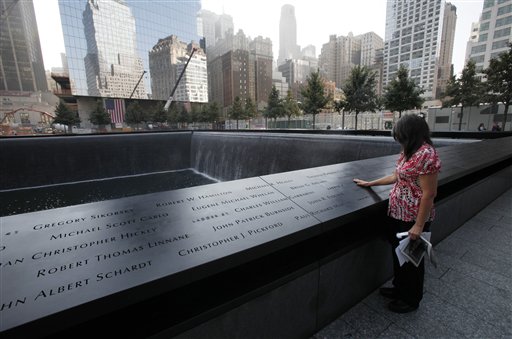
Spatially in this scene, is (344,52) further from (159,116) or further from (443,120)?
(443,120)

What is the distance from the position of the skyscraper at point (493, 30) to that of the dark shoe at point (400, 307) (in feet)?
221

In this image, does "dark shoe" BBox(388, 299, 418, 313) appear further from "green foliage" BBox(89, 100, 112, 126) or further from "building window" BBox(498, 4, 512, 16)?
"building window" BBox(498, 4, 512, 16)

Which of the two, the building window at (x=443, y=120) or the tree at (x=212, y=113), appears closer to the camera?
the building window at (x=443, y=120)

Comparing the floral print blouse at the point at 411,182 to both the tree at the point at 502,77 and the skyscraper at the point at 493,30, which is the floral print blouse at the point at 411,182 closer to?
the tree at the point at 502,77

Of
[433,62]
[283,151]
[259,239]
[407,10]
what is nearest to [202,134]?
[283,151]

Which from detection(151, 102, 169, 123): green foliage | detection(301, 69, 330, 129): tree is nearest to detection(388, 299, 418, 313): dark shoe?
detection(301, 69, 330, 129): tree

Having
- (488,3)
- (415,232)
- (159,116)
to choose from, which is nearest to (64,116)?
(159,116)

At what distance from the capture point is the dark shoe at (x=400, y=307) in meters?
2.30

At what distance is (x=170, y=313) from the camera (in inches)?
56.7

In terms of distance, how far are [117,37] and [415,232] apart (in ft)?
230

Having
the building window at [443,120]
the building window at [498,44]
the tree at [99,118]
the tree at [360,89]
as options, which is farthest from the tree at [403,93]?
the building window at [498,44]

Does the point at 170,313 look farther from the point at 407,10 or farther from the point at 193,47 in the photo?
the point at 407,10

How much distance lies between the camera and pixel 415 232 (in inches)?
78.0

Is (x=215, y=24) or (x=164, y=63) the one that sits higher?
(x=215, y=24)
